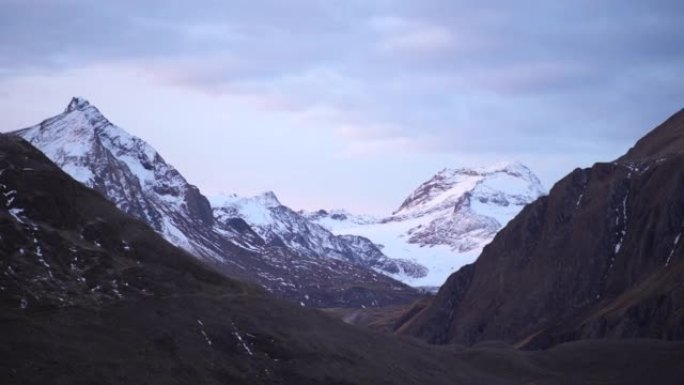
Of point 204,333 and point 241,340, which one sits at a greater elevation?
point 204,333

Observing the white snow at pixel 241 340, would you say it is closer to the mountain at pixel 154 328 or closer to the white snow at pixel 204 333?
the mountain at pixel 154 328

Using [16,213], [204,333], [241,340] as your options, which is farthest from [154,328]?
[16,213]

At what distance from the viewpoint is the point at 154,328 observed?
117m

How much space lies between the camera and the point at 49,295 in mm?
113000

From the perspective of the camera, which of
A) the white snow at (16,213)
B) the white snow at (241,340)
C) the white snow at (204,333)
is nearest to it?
the white snow at (204,333)

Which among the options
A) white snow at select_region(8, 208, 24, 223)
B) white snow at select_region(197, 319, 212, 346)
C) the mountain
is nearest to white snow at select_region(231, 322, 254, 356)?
the mountain

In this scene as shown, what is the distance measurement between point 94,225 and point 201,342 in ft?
79.2

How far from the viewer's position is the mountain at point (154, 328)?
10556cm

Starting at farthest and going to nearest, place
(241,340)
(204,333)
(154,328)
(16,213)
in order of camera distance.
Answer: (16,213)
(241,340)
(204,333)
(154,328)

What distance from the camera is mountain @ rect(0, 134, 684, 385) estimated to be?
346 ft

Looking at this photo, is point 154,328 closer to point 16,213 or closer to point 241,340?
point 241,340

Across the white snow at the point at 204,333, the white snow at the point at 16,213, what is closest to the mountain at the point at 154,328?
the white snow at the point at 204,333

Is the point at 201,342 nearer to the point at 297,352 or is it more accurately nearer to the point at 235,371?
the point at 235,371

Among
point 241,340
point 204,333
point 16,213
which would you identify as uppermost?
point 16,213
